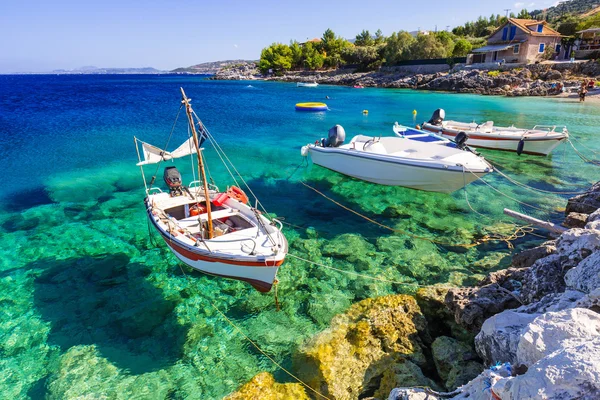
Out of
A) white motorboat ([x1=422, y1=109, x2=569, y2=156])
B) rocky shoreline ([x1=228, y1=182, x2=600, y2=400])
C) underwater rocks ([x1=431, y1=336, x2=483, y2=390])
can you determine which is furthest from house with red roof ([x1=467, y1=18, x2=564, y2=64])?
underwater rocks ([x1=431, y1=336, x2=483, y2=390])

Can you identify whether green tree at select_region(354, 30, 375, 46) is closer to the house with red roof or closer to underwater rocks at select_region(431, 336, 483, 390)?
the house with red roof

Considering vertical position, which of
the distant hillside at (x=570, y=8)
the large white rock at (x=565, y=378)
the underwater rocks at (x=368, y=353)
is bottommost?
the underwater rocks at (x=368, y=353)

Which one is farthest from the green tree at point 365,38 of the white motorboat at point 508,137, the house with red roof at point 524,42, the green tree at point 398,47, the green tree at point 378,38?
the white motorboat at point 508,137

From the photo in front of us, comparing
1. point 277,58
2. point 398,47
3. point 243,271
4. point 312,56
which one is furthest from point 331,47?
point 243,271

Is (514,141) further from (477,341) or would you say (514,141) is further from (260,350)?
(260,350)

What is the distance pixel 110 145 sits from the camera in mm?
24938

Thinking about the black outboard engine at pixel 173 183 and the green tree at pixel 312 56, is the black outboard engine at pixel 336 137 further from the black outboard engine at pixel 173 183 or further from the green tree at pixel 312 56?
the green tree at pixel 312 56

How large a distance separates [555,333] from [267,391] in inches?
178

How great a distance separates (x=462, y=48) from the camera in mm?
69188

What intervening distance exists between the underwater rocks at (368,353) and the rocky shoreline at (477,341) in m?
0.02

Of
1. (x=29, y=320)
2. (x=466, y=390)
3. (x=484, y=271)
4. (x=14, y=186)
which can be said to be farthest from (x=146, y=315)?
(x=14, y=186)

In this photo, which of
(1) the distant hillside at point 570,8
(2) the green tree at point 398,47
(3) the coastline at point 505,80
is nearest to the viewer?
(3) the coastline at point 505,80

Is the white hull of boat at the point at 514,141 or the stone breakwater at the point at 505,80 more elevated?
the stone breakwater at the point at 505,80

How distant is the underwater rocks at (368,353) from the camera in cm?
596
